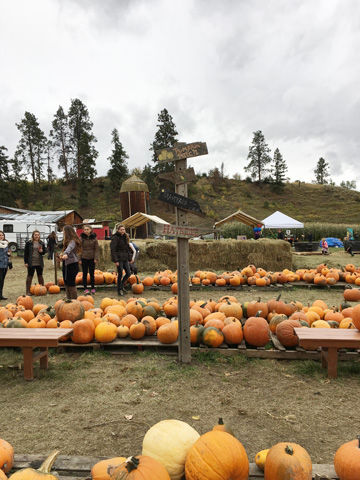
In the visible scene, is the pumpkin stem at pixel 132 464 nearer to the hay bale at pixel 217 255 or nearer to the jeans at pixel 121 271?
the jeans at pixel 121 271

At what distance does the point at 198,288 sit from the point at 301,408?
6.55 metres

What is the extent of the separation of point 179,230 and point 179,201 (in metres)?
0.33

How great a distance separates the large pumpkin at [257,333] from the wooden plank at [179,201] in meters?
1.60

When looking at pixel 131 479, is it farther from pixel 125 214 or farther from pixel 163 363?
pixel 125 214

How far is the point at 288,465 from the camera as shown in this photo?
1864 mm

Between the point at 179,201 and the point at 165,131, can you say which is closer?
the point at 179,201

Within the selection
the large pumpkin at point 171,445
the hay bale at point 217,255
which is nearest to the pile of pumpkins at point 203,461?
the large pumpkin at point 171,445

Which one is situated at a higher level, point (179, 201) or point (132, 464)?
point (179, 201)

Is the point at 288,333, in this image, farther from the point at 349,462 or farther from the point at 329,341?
the point at 349,462

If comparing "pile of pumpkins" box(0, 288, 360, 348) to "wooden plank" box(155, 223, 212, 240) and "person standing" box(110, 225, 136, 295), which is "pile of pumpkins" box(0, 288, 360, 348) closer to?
"wooden plank" box(155, 223, 212, 240)

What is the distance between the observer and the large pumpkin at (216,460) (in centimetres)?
185

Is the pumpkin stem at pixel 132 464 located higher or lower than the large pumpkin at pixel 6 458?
higher

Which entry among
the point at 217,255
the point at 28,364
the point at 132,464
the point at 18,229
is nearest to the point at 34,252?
the point at 28,364

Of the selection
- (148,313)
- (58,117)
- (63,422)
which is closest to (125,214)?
(148,313)
